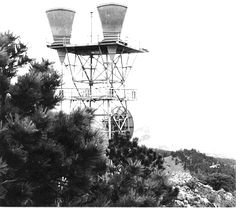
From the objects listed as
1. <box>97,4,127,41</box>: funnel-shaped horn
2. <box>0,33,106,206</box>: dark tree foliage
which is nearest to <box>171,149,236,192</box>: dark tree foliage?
<box>97,4,127,41</box>: funnel-shaped horn

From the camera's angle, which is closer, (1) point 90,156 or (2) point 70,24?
(1) point 90,156

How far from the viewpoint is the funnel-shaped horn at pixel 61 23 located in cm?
2512

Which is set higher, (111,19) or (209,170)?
(111,19)

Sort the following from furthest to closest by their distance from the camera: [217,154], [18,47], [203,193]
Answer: [217,154] → [203,193] → [18,47]

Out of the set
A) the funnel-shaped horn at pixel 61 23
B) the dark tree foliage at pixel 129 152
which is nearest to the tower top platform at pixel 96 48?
the funnel-shaped horn at pixel 61 23

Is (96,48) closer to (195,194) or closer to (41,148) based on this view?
(195,194)

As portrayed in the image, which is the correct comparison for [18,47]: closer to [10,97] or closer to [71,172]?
[10,97]

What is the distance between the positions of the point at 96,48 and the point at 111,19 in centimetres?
214

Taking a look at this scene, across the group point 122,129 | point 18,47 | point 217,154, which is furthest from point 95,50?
point 217,154

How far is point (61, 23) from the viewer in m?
25.7

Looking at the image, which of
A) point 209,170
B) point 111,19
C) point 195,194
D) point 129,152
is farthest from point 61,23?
point 129,152

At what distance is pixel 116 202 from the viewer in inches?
374

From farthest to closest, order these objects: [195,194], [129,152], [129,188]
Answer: [195,194] < [129,152] < [129,188]

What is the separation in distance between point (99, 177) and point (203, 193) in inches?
583
